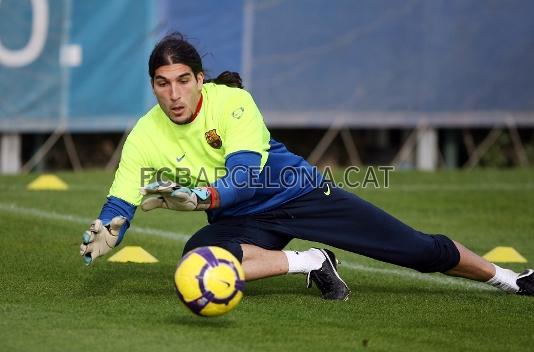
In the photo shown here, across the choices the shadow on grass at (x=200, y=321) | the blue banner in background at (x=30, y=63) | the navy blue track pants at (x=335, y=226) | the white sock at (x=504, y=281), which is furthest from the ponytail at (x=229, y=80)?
the blue banner in background at (x=30, y=63)

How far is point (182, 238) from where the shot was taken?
10.9 metres

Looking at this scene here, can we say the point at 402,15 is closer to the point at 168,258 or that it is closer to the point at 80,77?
the point at 80,77

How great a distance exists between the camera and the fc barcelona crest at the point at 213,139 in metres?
7.32

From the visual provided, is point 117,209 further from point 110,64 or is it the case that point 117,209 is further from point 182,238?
point 110,64

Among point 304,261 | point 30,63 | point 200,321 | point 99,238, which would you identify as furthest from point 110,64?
point 200,321

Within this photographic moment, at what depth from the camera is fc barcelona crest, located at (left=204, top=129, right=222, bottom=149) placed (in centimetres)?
732

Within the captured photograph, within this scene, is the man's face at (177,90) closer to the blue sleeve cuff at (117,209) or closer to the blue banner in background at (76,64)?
the blue sleeve cuff at (117,209)

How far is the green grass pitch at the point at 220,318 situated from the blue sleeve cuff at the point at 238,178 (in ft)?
2.27

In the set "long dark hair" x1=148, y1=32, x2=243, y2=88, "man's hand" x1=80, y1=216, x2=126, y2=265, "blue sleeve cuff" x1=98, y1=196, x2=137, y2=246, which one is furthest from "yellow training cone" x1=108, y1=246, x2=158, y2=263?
"long dark hair" x1=148, y1=32, x2=243, y2=88

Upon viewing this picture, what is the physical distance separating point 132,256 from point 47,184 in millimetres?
5022

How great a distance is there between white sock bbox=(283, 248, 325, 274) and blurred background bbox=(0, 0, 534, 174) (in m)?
7.84

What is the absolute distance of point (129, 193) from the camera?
7.33 meters

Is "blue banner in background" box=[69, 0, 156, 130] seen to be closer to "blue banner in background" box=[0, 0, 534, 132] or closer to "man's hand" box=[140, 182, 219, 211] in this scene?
"blue banner in background" box=[0, 0, 534, 132]

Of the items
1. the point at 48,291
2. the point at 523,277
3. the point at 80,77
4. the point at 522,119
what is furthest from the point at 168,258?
the point at 522,119
